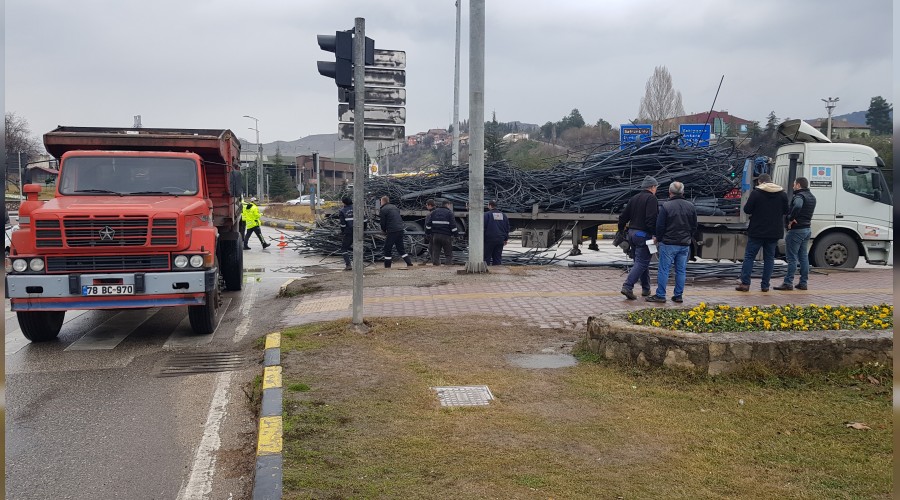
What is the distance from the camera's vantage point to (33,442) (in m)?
5.10

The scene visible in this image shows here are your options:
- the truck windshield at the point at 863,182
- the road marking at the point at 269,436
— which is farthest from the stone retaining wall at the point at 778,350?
the truck windshield at the point at 863,182

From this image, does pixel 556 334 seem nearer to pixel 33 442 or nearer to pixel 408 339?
pixel 408 339

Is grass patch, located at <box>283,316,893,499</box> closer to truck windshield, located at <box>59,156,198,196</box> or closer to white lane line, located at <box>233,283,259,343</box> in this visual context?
white lane line, located at <box>233,283,259,343</box>

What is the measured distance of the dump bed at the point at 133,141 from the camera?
9.70m

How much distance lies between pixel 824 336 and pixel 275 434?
4.49m

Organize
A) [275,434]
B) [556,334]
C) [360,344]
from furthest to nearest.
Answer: [556,334] < [360,344] < [275,434]

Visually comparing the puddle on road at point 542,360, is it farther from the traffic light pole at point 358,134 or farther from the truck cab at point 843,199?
the truck cab at point 843,199

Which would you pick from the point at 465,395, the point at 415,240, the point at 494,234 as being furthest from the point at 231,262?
the point at 465,395

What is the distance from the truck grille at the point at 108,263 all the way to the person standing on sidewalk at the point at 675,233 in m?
6.39

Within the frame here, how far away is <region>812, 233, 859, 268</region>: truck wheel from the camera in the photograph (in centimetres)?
1480

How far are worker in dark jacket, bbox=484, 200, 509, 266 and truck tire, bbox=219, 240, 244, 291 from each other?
18.7 feet

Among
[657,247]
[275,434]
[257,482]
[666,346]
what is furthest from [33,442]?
[657,247]

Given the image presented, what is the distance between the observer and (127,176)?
30.7ft

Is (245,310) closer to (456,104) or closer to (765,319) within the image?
(765,319)
